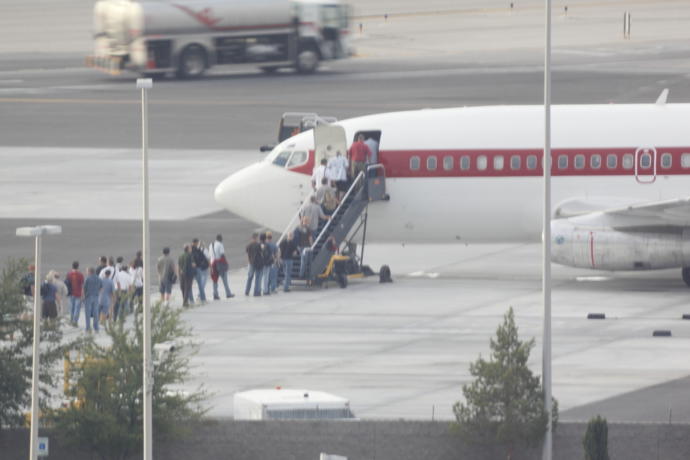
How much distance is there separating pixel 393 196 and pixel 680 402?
15793 millimetres

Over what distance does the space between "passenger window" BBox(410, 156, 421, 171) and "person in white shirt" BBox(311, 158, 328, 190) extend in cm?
246

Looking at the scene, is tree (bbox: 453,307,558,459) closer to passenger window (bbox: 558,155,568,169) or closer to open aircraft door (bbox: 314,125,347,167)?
passenger window (bbox: 558,155,568,169)

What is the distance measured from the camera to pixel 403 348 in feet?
128

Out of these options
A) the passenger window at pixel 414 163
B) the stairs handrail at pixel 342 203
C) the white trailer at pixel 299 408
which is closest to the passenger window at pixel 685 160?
the passenger window at pixel 414 163

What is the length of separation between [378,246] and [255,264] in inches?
402

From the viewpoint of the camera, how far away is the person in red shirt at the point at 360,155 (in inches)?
1858

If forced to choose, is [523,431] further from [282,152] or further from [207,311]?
[282,152]

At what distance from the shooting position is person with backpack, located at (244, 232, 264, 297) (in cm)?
4484

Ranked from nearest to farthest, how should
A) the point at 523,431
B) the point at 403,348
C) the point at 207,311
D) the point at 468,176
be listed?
the point at 523,431 → the point at 403,348 → the point at 207,311 → the point at 468,176

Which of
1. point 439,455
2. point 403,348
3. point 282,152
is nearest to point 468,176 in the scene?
point 282,152

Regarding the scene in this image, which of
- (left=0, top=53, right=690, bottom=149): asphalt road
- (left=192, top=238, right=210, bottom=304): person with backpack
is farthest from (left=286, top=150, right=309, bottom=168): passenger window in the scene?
(left=0, top=53, right=690, bottom=149): asphalt road

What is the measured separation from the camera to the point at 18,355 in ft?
105

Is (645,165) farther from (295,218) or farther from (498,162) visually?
(295,218)

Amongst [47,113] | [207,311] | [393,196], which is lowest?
[207,311]
